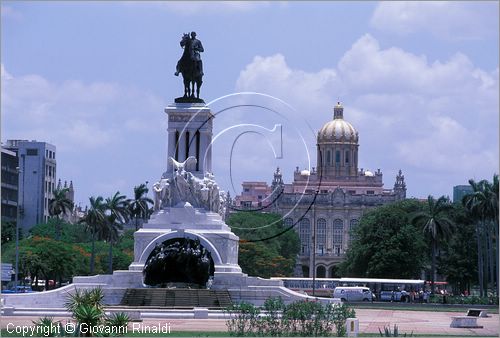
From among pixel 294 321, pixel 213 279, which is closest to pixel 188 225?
pixel 213 279

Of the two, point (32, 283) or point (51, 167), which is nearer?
point (32, 283)

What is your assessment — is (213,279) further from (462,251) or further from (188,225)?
(462,251)

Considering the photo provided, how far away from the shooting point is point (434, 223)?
126000mm

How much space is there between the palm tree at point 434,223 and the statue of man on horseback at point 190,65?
5529 cm

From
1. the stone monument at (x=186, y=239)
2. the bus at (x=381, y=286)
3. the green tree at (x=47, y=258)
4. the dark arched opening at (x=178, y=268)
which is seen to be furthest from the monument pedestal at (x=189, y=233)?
the bus at (x=381, y=286)

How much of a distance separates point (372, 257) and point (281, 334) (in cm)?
9368

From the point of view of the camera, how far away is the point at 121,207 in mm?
135250

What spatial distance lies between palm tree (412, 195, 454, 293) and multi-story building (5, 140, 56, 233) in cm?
5538

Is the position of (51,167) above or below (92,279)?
above

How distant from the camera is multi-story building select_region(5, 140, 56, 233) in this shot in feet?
537

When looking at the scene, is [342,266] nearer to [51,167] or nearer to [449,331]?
[51,167]

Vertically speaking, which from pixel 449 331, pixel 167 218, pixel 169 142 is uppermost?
pixel 169 142

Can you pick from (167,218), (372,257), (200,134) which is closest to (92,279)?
(167,218)

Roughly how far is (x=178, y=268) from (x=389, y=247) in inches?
2784
